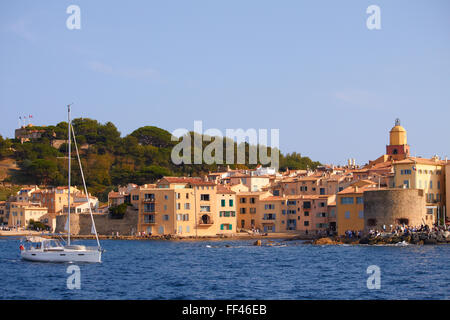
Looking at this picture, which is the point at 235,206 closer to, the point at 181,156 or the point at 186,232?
the point at 186,232

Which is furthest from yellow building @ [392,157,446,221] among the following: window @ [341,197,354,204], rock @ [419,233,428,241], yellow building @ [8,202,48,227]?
yellow building @ [8,202,48,227]

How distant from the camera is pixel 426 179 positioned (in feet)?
228

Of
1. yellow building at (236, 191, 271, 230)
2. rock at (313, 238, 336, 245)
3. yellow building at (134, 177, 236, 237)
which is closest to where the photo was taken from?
rock at (313, 238, 336, 245)

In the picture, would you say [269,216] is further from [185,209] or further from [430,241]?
[430,241]

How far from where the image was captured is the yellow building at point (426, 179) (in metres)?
68.4

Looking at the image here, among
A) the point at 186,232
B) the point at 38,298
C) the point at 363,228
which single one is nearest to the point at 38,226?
the point at 186,232

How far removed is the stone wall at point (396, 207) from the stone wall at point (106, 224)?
2880 cm

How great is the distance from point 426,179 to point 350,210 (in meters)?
7.84

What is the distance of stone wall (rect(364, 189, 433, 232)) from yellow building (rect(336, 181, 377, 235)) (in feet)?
12.2

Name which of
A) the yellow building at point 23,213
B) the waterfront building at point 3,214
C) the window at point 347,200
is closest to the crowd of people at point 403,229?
the window at point 347,200

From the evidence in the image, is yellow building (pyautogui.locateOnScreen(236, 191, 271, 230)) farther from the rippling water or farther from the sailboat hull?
the sailboat hull

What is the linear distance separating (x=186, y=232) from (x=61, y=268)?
35553mm

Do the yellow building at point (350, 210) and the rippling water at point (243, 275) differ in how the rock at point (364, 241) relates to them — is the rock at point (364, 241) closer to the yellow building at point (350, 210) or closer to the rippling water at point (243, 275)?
the yellow building at point (350, 210)

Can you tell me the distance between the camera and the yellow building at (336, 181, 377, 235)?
68.3 m
